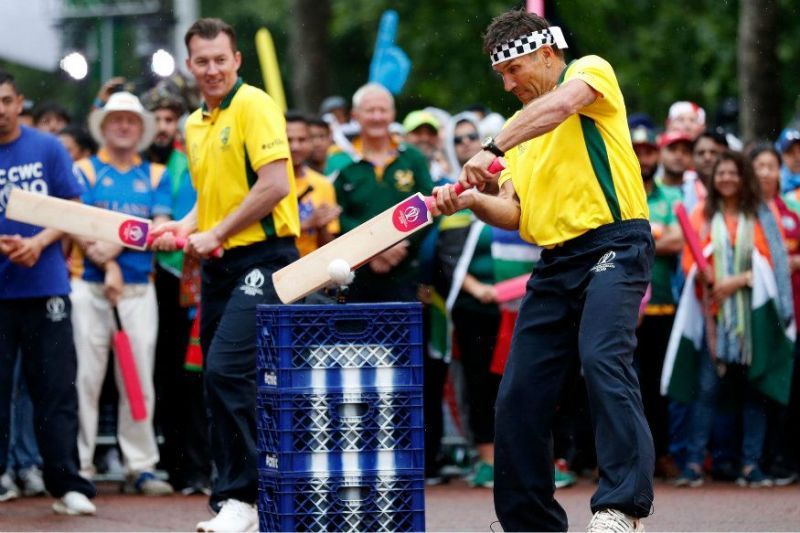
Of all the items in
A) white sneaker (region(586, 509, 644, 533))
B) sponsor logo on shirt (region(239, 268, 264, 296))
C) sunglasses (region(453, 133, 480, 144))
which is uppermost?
sunglasses (region(453, 133, 480, 144))

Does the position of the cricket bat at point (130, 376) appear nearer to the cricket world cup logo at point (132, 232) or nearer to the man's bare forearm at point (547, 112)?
the cricket world cup logo at point (132, 232)

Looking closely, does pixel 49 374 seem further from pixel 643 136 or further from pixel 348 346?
pixel 643 136

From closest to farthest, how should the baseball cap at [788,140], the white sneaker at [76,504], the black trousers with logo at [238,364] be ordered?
the black trousers with logo at [238,364] → the white sneaker at [76,504] → the baseball cap at [788,140]

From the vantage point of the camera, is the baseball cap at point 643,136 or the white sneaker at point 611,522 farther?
the baseball cap at point 643,136

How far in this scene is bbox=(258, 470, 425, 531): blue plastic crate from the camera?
713 centimetres

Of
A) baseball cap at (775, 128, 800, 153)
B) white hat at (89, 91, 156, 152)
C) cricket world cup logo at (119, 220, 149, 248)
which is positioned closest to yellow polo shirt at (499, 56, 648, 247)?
cricket world cup logo at (119, 220, 149, 248)

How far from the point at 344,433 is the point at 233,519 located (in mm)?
1463

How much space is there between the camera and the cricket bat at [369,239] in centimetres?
739

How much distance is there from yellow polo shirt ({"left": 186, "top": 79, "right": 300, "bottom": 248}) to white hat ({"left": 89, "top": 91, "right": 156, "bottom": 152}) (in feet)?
10.3

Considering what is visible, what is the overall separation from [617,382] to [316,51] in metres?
19.1

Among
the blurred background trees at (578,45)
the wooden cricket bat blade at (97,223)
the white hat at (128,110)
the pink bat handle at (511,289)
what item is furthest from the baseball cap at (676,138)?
the blurred background trees at (578,45)

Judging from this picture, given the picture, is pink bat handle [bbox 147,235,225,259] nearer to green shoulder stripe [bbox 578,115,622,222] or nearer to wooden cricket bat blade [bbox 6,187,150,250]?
wooden cricket bat blade [bbox 6,187,150,250]

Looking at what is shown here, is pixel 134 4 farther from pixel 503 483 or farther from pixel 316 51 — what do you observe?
pixel 503 483

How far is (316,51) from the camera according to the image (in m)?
25.7
